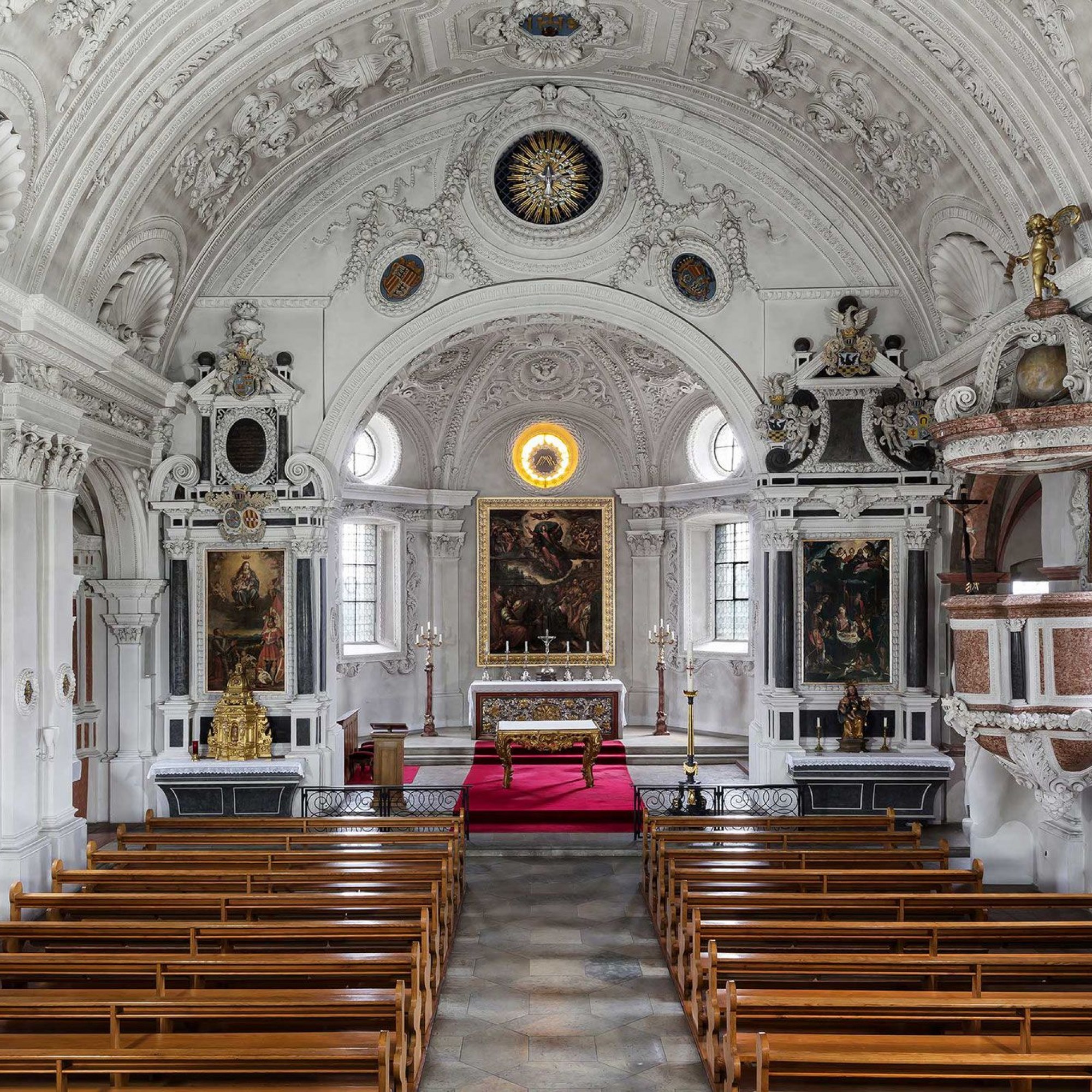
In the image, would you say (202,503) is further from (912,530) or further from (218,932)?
(912,530)

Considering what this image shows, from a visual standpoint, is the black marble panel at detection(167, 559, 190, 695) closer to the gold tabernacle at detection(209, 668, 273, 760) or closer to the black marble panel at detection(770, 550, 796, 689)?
the gold tabernacle at detection(209, 668, 273, 760)

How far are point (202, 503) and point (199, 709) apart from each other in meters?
3.17

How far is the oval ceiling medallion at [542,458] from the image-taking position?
23578 millimetres

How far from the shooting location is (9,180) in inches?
429

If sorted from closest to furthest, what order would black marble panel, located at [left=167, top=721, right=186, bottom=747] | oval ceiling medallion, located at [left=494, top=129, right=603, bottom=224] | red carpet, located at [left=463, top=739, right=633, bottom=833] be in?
1. red carpet, located at [left=463, top=739, right=633, bottom=833]
2. black marble panel, located at [left=167, top=721, right=186, bottom=747]
3. oval ceiling medallion, located at [left=494, top=129, right=603, bottom=224]

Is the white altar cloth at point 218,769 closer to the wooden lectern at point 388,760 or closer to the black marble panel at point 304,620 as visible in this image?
the wooden lectern at point 388,760

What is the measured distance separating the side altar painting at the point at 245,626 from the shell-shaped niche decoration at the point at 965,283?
34.4 ft

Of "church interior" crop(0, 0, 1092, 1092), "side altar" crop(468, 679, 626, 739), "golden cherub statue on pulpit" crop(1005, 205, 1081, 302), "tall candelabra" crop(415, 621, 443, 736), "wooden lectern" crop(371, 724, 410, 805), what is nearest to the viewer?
"church interior" crop(0, 0, 1092, 1092)

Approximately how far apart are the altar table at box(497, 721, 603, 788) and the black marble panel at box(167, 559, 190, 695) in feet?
16.4

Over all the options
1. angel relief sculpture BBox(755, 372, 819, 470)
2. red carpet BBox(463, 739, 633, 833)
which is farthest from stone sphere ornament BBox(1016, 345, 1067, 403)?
red carpet BBox(463, 739, 633, 833)

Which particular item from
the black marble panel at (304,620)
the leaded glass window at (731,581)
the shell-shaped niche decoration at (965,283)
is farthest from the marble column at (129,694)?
the shell-shaped niche decoration at (965,283)

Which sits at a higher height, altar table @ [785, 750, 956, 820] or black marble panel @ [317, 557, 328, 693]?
black marble panel @ [317, 557, 328, 693]

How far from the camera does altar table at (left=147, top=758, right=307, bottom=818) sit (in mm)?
15766

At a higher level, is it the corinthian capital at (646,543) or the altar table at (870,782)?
the corinthian capital at (646,543)
